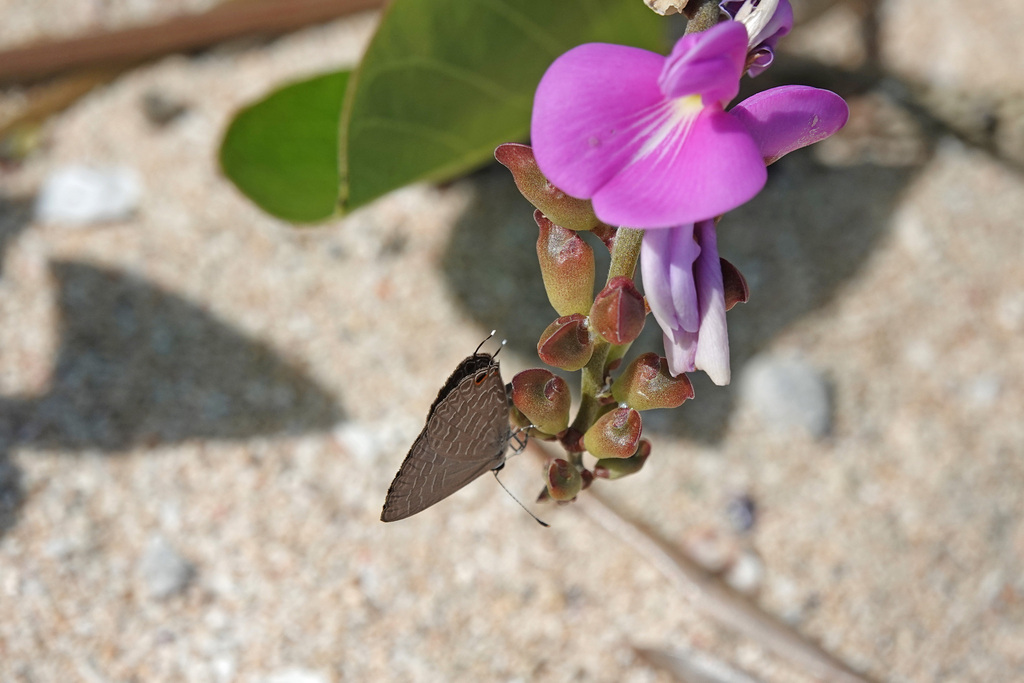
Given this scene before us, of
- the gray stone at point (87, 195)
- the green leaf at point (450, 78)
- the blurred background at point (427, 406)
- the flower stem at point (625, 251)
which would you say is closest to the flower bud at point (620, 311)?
the flower stem at point (625, 251)

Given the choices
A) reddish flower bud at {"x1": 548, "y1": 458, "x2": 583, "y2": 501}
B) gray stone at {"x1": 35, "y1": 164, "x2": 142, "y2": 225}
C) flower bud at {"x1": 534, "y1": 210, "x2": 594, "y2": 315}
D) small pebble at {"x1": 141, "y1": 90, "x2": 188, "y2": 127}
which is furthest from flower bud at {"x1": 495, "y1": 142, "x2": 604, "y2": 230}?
small pebble at {"x1": 141, "y1": 90, "x2": 188, "y2": 127}

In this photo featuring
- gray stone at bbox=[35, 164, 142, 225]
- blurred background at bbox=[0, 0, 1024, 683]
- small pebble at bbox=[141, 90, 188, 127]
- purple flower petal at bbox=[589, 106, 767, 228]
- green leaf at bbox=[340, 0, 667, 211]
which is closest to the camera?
purple flower petal at bbox=[589, 106, 767, 228]

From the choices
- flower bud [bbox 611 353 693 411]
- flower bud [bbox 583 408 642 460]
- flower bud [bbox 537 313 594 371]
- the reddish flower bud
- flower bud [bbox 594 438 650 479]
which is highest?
flower bud [bbox 537 313 594 371]

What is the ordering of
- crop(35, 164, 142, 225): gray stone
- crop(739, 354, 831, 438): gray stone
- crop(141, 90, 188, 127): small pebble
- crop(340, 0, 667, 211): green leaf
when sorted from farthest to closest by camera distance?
crop(141, 90, 188, 127): small pebble → crop(35, 164, 142, 225): gray stone → crop(739, 354, 831, 438): gray stone → crop(340, 0, 667, 211): green leaf

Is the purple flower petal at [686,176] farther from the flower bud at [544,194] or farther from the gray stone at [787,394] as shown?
the gray stone at [787,394]

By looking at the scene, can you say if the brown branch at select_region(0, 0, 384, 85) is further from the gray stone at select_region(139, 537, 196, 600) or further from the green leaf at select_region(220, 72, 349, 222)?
the gray stone at select_region(139, 537, 196, 600)

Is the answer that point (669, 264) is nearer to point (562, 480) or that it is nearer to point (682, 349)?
point (682, 349)

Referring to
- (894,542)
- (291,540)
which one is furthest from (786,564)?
(291,540)

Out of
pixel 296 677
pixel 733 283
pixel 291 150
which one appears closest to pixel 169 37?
pixel 291 150
